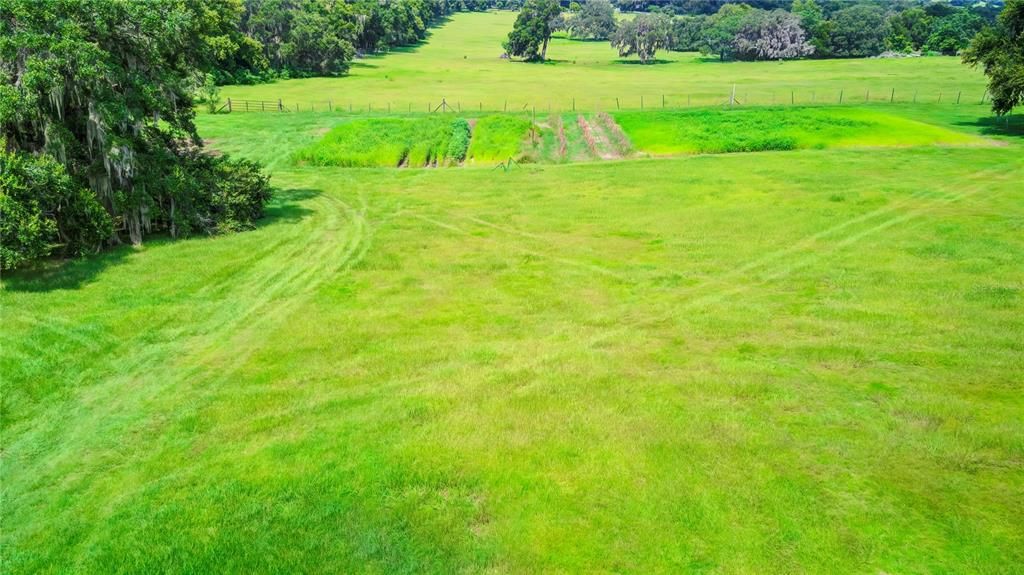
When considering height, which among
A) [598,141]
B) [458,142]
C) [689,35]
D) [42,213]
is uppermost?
[689,35]

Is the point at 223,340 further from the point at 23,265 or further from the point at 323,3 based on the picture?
the point at 323,3

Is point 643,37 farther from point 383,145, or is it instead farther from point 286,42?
point 383,145

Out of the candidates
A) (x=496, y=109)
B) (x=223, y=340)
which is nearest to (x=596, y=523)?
(x=223, y=340)

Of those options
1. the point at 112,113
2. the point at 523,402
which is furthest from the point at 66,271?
the point at 523,402

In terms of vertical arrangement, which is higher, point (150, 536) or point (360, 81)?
point (360, 81)

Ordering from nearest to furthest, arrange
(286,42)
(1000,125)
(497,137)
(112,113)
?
(112,113)
(497,137)
(1000,125)
(286,42)
